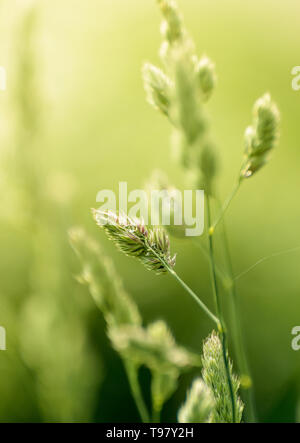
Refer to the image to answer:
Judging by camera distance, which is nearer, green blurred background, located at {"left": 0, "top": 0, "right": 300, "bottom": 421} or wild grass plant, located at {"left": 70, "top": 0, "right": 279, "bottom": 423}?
wild grass plant, located at {"left": 70, "top": 0, "right": 279, "bottom": 423}

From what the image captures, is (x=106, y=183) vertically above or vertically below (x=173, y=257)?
above

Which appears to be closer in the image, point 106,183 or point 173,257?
point 173,257

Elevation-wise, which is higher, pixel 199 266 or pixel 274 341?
pixel 199 266

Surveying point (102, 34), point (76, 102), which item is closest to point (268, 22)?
point (102, 34)

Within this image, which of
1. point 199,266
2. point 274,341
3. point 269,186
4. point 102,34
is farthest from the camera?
point 102,34

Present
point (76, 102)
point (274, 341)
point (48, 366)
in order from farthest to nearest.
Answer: point (76, 102), point (274, 341), point (48, 366)

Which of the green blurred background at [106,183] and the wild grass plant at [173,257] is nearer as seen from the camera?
the wild grass plant at [173,257]
